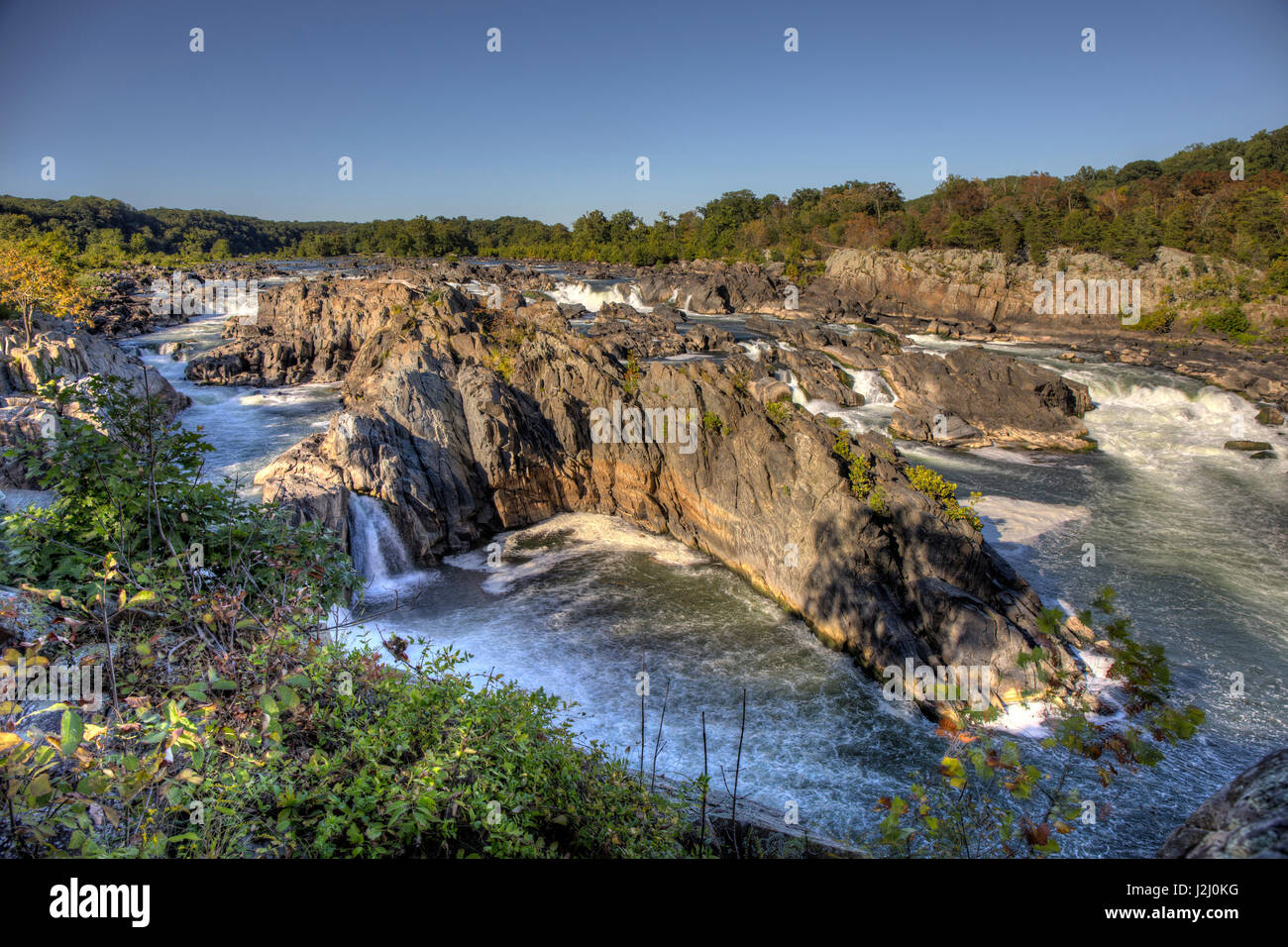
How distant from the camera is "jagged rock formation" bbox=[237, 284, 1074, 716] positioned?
13.8 metres

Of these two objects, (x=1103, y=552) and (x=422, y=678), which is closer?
(x=422, y=678)

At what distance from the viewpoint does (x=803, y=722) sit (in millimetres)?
11938

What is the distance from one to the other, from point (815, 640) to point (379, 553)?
37.7 feet

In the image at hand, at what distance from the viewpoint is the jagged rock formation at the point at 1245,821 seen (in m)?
2.60

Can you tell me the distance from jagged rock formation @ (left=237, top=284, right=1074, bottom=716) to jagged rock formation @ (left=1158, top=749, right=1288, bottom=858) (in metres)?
9.45

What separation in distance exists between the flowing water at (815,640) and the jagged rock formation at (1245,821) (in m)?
7.14

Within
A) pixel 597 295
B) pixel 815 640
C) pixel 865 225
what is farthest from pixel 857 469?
pixel 865 225

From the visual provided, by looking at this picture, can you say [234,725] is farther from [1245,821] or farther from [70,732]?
[1245,821]

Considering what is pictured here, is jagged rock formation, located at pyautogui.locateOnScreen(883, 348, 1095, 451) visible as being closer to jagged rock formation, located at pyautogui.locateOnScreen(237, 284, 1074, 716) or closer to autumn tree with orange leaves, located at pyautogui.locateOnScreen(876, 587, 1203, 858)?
jagged rock formation, located at pyautogui.locateOnScreen(237, 284, 1074, 716)

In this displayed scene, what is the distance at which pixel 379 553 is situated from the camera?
1630 cm
